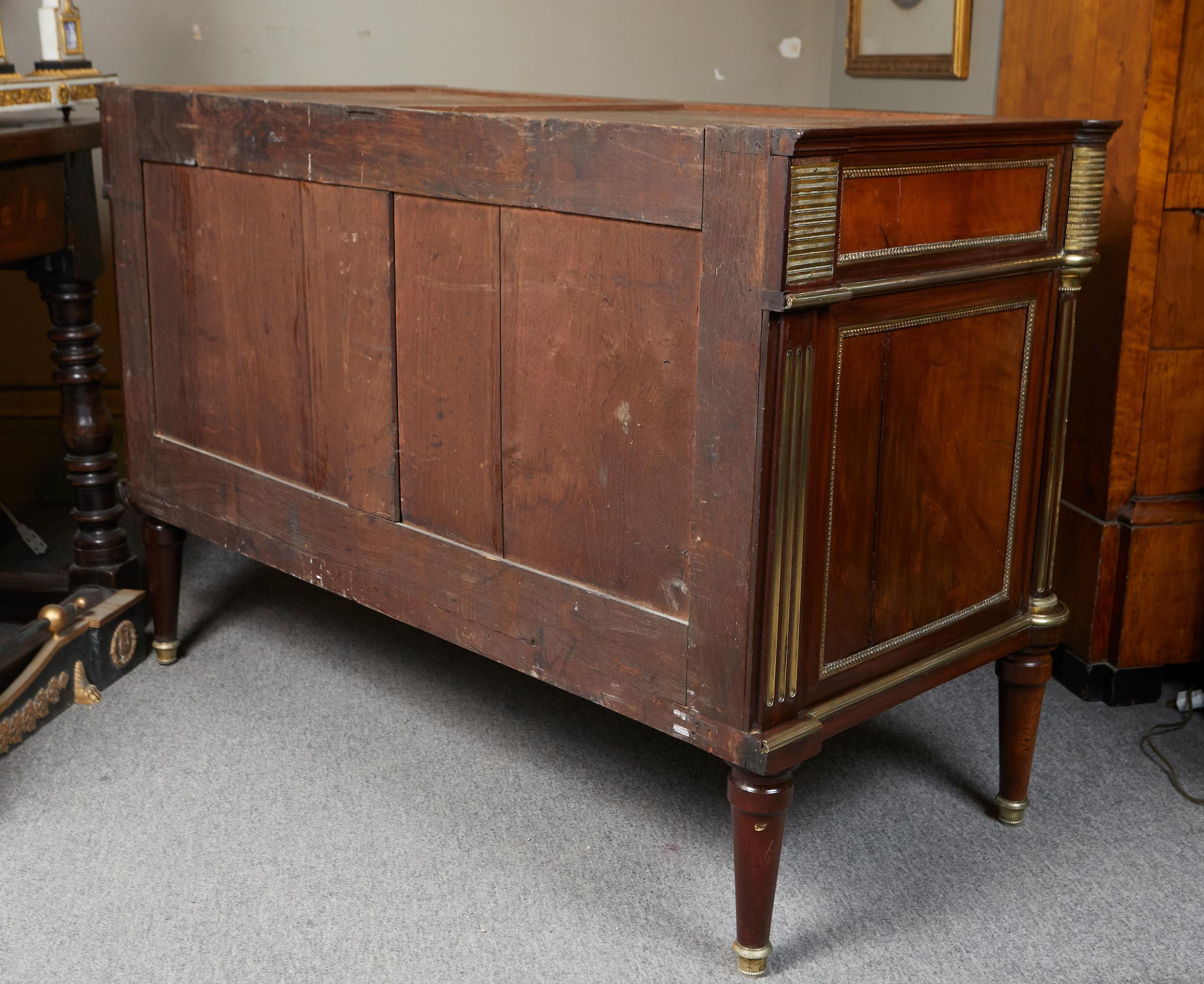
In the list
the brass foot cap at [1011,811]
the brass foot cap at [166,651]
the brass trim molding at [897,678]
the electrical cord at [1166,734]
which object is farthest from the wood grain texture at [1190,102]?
the brass foot cap at [166,651]

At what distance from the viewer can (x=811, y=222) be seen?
4.28 ft

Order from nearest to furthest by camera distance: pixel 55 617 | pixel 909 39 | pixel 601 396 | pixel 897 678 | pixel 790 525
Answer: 1. pixel 790 525
2. pixel 601 396
3. pixel 897 678
4. pixel 55 617
5. pixel 909 39

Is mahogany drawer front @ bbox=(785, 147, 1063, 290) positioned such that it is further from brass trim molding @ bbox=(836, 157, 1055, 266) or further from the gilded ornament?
the gilded ornament

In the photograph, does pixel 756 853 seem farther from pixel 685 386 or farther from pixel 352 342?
pixel 352 342

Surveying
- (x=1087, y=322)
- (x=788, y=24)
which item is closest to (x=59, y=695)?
(x=1087, y=322)

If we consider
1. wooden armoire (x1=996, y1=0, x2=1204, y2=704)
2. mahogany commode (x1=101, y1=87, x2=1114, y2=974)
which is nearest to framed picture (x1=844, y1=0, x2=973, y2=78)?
wooden armoire (x1=996, y1=0, x2=1204, y2=704)

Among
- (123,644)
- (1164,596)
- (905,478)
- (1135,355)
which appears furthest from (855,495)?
(123,644)

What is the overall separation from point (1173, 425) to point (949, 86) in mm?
963

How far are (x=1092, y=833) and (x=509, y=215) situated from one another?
3.92 feet

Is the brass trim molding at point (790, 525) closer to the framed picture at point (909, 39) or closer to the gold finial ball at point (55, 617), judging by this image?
the gold finial ball at point (55, 617)

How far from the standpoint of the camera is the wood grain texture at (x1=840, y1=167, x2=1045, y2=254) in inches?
53.6

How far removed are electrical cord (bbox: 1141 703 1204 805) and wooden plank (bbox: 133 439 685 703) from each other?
0.95 metres

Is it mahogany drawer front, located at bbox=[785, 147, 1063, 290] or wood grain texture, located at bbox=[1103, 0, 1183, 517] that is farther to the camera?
wood grain texture, located at bbox=[1103, 0, 1183, 517]

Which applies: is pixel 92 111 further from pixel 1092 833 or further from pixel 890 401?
pixel 1092 833
